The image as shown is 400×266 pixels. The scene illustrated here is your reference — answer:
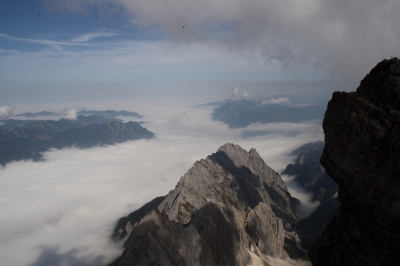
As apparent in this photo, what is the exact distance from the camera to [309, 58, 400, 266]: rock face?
1686cm

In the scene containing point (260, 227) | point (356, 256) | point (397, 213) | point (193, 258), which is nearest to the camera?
point (397, 213)

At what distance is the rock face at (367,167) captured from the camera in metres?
16.9

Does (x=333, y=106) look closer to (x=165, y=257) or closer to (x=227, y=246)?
(x=165, y=257)

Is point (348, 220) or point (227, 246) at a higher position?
point (348, 220)

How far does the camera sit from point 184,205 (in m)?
177

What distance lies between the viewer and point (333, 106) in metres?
20.3

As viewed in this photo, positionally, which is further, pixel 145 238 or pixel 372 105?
pixel 145 238

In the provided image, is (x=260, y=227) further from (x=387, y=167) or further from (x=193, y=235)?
(x=387, y=167)

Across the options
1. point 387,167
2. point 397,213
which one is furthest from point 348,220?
point 387,167

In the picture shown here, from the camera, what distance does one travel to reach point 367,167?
58.6ft

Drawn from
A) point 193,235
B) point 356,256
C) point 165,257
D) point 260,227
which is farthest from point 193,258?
point 260,227

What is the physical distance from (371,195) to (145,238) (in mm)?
41937

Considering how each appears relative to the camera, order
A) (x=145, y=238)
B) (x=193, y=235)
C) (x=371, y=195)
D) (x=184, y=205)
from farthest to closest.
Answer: (x=184, y=205), (x=193, y=235), (x=145, y=238), (x=371, y=195)

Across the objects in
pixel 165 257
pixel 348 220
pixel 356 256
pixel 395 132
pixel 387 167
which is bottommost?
pixel 165 257
